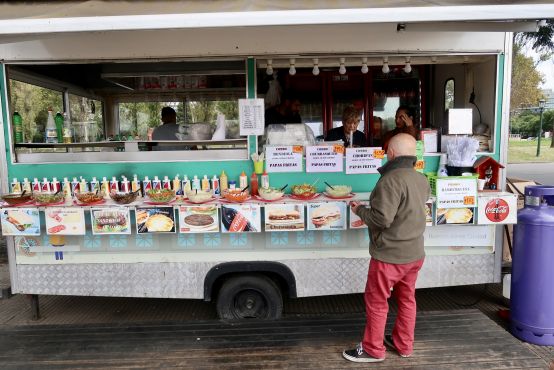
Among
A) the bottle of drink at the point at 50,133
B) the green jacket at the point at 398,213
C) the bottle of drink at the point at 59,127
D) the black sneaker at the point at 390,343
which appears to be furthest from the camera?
the bottle of drink at the point at 59,127

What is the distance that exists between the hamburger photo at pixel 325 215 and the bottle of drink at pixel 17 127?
2782 mm

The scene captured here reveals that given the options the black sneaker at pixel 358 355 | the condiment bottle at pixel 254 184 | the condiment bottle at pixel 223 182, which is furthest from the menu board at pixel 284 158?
the black sneaker at pixel 358 355

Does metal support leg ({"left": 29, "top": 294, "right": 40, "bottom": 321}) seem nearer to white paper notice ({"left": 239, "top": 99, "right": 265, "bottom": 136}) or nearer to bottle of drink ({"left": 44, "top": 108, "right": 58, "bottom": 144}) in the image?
bottle of drink ({"left": 44, "top": 108, "right": 58, "bottom": 144})

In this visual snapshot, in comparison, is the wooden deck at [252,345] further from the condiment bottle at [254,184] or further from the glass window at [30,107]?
the glass window at [30,107]

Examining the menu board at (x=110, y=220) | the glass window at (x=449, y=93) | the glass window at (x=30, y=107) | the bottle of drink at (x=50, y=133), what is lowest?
the menu board at (x=110, y=220)

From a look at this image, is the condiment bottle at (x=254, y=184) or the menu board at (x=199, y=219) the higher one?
the condiment bottle at (x=254, y=184)

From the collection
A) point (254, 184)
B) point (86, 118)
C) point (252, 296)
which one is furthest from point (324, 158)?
point (86, 118)

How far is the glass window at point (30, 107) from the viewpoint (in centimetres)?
389

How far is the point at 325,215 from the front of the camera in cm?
348

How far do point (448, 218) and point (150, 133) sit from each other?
3051 mm

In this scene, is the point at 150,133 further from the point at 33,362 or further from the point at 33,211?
the point at 33,362

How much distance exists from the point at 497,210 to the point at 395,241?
148 centimetres

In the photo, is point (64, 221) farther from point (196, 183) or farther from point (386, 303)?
point (386, 303)

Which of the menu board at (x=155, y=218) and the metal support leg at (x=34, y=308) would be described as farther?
the metal support leg at (x=34, y=308)
